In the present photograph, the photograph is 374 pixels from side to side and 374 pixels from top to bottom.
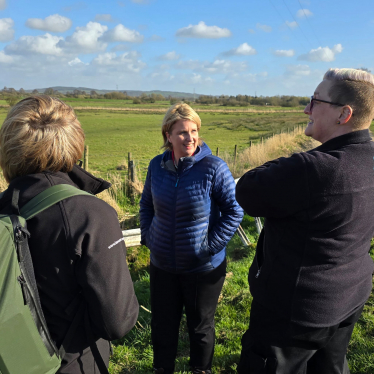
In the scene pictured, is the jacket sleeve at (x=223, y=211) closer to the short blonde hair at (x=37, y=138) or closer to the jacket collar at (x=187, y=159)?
the jacket collar at (x=187, y=159)

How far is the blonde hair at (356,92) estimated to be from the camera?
1.66m

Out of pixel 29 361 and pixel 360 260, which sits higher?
pixel 360 260

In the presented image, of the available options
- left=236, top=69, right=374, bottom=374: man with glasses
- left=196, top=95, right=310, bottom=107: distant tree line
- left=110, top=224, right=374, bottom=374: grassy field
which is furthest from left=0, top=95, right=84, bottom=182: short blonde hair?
left=196, top=95, right=310, bottom=107: distant tree line

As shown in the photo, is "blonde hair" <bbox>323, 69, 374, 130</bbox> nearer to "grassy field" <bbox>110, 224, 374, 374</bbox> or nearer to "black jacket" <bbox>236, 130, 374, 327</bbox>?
"black jacket" <bbox>236, 130, 374, 327</bbox>

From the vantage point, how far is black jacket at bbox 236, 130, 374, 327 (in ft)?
5.33

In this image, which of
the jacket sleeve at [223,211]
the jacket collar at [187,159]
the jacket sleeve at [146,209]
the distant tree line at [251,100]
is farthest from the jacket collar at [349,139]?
the distant tree line at [251,100]

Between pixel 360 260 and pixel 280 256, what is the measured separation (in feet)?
1.45

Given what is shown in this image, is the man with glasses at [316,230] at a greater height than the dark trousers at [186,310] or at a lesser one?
greater

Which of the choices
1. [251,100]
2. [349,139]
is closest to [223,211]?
[349,139]

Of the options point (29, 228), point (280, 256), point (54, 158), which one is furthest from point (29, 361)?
point (280, 256)

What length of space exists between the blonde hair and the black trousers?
110 cm

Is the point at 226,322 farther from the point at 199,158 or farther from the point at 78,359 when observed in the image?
the point at 78,359

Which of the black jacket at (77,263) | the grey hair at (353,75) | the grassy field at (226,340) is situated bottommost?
the grassy field at (226,340)

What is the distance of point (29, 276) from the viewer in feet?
4.33
